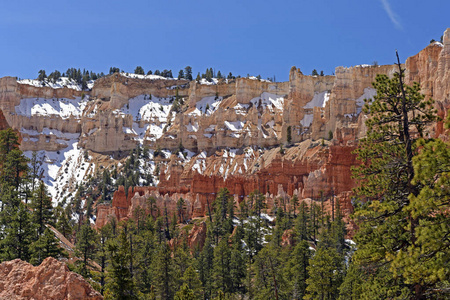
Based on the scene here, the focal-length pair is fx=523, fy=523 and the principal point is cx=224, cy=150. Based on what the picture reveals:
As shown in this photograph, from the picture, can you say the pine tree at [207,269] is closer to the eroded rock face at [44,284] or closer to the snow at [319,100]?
the eroded rock face at [44,284]

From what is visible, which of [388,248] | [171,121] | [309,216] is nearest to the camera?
[388,248]

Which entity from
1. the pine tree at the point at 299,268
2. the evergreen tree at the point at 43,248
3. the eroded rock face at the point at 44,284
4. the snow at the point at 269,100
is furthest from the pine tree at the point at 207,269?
the snow at the point at 269,100

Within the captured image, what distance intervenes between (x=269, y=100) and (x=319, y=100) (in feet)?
62.6

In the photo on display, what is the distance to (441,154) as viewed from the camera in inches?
656

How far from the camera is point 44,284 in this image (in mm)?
27094

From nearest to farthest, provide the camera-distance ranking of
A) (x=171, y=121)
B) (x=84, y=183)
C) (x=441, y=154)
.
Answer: (x=441, y=154) → (x=84, y=183) → (x=171, y=121)

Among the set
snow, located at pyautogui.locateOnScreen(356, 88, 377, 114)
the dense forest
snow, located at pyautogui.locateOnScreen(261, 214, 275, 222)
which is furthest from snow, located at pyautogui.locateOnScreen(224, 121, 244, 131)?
snow, located at pyautogui.locateOnScreen(261, 214, 275, 222)

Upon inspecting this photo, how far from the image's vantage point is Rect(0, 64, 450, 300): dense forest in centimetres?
1831

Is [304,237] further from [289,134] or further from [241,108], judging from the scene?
[241,108]

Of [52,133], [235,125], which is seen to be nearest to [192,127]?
[235,125]

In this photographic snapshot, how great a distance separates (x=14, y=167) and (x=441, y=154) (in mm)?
49069

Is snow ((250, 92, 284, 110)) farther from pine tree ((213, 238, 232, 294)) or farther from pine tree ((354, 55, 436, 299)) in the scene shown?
pine tree ((354, 55, 436, 299))

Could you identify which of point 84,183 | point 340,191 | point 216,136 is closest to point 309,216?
point 340,191

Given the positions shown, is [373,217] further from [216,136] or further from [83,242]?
[216,136]
